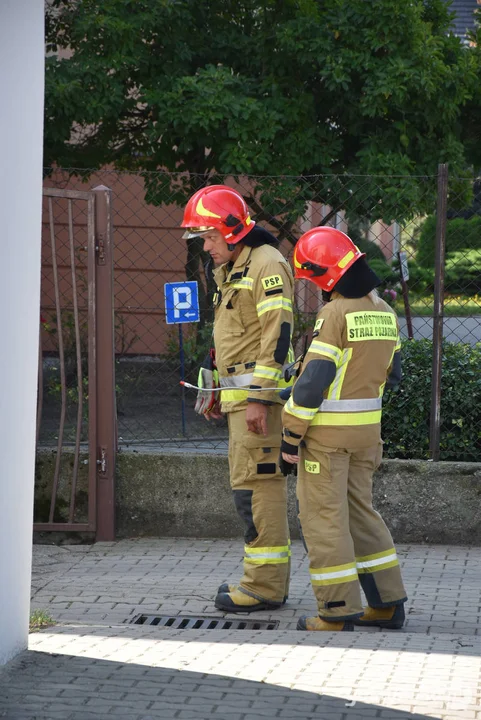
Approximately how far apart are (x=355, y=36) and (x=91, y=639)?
18.0 ft

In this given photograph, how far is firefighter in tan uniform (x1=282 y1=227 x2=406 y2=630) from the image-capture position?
5.05 m

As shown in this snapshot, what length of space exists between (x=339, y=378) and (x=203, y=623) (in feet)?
4.89

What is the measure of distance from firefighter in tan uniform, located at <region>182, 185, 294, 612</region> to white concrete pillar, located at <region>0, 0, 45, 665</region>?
4.73ft

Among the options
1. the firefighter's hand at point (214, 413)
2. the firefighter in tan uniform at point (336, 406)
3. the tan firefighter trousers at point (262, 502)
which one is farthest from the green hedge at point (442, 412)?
the firefighter in tan uniform at point (336, 406)

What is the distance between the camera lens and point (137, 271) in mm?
10164

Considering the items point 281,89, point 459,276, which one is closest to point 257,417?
point 459,276

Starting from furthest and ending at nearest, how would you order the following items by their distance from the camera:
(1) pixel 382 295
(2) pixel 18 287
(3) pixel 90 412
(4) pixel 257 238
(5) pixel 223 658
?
(1) pixel 382 295 < (3) pixel 90 412 < (4) pixel 257 238 < (5) pixel 223 658 < (2) pixel 18 287

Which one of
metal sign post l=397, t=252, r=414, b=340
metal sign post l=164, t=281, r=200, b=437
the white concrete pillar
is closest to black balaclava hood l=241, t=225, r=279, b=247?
A: the white concrete pillar

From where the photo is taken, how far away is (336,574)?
5145 millimetres

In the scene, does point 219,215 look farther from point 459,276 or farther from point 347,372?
point 459,276

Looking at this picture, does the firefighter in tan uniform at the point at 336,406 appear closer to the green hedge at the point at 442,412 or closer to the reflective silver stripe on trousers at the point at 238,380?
the reflective silver stripe on trousers at the point at 238,380

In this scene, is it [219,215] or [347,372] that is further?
[219,215]

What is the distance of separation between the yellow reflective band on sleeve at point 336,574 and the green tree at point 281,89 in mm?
3453

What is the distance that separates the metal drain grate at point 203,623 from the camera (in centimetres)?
552
